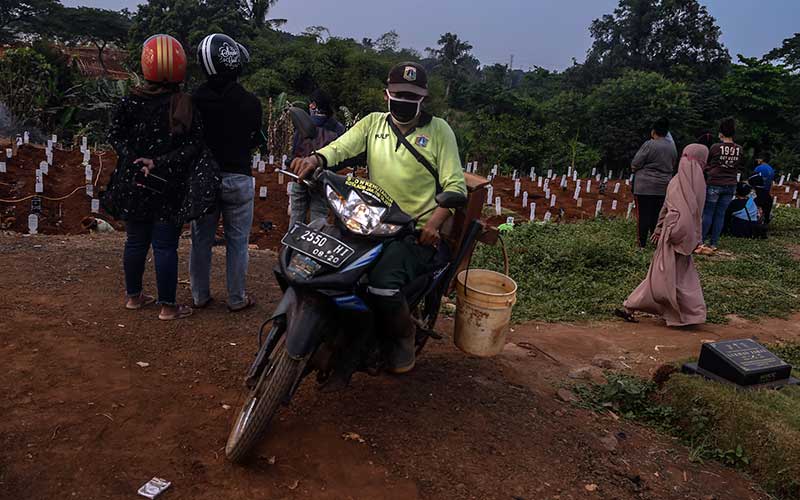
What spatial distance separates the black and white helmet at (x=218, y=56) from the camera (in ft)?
12.7

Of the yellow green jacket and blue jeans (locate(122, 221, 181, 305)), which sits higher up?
the yellow green jacket

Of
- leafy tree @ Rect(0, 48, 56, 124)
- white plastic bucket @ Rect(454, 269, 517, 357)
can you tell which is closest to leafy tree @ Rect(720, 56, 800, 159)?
leafy tree @ Rect(0, 48, 56, 124)

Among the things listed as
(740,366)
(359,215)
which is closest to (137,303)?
(359,215)

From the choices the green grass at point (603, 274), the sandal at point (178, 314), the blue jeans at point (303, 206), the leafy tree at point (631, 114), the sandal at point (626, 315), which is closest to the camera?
the sandal at point (178, 314)

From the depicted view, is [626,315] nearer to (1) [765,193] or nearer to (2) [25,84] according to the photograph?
(1) [765,193]

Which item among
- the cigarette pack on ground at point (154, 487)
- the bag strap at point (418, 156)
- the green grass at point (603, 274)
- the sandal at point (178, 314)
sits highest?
the bag strap at point (418, 156)

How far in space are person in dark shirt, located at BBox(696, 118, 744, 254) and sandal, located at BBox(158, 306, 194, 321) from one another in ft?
22.6

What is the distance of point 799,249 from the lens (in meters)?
9.38

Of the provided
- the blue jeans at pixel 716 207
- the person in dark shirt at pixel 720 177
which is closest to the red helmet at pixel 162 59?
the person in dark shirt at pixel 720 177

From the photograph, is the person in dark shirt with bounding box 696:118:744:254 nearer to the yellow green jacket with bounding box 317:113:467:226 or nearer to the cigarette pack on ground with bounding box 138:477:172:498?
the yellow green jacket with bounding box 317:113:467:226

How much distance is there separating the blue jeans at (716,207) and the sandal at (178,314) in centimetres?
733

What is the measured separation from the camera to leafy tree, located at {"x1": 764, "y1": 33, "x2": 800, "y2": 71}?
33.4 m

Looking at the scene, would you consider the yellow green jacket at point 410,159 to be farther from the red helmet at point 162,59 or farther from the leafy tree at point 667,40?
the leafy tree at point 667,40

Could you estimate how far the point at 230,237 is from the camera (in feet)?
14.3
